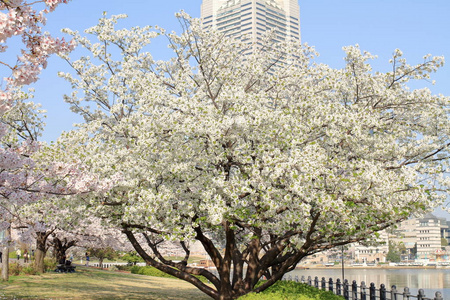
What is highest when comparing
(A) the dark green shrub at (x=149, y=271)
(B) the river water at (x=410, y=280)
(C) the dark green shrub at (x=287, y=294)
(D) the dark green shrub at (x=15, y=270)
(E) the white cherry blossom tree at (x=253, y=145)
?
(E) the white cherry blossom tree at (x=253, y=145)

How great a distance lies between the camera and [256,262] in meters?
15.6

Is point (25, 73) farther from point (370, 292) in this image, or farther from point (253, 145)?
point (370, 292)

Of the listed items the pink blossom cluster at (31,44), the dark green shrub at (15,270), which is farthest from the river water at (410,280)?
the pink blossom cluster at (31,44)

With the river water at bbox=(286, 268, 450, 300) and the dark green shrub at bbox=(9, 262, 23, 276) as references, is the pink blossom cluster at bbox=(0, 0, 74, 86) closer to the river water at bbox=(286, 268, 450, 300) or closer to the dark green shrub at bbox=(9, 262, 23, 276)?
the dark green shrub at bbox=(9, 262, 23, 276)

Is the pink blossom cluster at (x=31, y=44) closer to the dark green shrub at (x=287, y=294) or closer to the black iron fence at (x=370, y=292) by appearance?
the dark green shrub at (x=287, y=294)

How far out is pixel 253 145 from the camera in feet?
44.2

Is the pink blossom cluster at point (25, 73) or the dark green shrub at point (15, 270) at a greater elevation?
the pink blossom cluster at point (25, 73)

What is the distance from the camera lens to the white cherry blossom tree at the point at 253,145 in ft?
39.2

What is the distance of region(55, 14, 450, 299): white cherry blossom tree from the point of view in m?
11.9

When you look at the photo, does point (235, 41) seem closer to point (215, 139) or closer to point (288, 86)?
point (288, 86)

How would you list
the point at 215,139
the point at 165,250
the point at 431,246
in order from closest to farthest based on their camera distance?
the point at 215,139, the point at 165,250, the point at 431,246

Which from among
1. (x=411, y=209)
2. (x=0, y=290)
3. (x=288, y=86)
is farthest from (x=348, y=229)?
(x=0, y=290)

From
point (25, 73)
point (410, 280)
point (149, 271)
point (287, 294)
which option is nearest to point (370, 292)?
point (287, 294)

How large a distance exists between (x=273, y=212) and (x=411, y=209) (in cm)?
367
